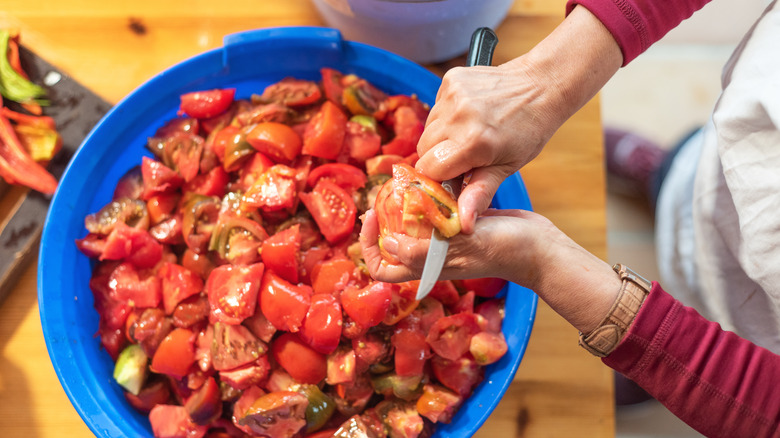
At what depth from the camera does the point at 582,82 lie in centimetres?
87

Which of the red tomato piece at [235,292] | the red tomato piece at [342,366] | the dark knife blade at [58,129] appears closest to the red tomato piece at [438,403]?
the red tomato piece at [342,366]

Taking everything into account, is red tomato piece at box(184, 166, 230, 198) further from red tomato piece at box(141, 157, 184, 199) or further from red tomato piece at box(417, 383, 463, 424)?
red tomato piece at box(417, 383, 463, 424)

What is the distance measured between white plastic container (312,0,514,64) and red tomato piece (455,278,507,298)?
538 millimetres

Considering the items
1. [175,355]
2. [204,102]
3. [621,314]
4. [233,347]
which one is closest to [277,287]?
[233,347]

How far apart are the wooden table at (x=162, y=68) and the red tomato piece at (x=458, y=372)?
19 centimetres

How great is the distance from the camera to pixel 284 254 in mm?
1032

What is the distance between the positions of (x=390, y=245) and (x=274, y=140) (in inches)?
17.5

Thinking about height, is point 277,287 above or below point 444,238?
below

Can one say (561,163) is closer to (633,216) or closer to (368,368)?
(368,368)

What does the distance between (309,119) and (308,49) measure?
0.15 m

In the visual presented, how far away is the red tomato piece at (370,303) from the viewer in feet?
3.19

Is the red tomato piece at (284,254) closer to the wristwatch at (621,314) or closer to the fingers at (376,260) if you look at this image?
the fingers at (376,260)

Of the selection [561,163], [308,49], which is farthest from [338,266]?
[561,163]

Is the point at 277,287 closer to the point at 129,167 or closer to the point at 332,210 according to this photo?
the point at 332,210
